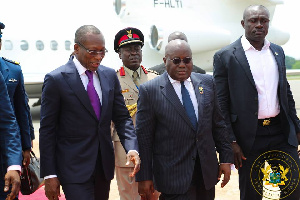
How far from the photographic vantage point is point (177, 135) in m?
3.15

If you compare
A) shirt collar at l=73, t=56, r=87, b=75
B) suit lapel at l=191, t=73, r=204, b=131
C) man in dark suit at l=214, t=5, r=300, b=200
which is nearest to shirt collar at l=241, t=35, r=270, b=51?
man in dark suit at l=214, t=5, r=300, b=200

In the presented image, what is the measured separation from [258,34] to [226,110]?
0.66 meters

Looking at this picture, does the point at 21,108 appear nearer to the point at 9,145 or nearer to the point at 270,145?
the point at 9,145

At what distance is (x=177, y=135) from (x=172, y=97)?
253 mm

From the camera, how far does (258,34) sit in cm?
382

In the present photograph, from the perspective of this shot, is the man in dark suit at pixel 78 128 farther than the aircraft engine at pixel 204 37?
No

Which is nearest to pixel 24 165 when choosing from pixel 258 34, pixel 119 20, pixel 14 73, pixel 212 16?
pixel 14 73

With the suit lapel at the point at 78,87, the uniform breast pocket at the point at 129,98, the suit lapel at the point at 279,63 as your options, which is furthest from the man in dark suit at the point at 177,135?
the uniform breast pocket at the point at 129,98

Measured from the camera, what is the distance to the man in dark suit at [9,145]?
2652mm

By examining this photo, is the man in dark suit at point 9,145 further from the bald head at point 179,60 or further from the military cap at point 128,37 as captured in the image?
the military cap at point 128,37

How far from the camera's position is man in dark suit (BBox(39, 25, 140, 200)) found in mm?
3057

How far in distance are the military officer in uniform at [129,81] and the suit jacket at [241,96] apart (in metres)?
0.73

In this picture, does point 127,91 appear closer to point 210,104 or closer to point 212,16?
point 210,104

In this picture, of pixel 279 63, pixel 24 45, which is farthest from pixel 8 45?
pixel 279 63
